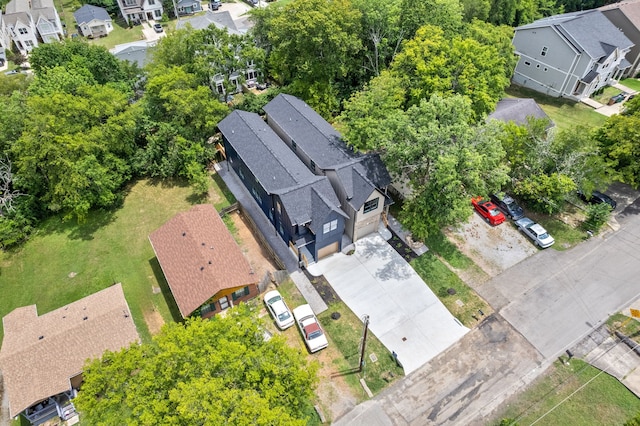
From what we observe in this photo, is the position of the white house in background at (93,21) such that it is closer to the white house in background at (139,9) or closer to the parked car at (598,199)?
the white house in background at (139,9)

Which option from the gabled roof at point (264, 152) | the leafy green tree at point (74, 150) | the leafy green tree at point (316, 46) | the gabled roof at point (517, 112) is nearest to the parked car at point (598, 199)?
the gabled roof at point (517, 112)

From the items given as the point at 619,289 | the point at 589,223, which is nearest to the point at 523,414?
the point at 619,289

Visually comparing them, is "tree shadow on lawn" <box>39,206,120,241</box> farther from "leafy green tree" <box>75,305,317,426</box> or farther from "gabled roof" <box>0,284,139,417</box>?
"leafy green tree" <box>75,305,317,426</box>

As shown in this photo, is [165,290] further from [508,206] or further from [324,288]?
[508,206]

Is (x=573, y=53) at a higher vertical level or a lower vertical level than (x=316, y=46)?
lower

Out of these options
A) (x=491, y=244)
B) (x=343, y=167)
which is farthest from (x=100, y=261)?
(x=491, y=244)
